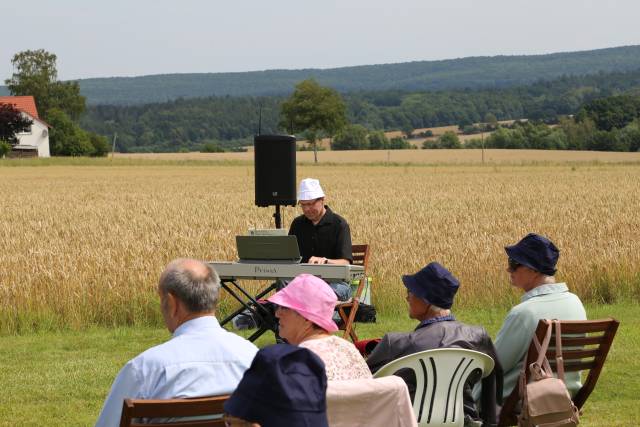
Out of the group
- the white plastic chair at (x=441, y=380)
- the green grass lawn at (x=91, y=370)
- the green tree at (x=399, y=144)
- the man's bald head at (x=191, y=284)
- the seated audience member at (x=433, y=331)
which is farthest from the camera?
the green tree at (x=399, y=144)

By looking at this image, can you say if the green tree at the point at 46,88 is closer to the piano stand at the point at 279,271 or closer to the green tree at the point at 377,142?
the green tree at the point at 377,142

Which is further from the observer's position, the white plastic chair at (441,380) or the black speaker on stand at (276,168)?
the black speaker on stand at (276,168)

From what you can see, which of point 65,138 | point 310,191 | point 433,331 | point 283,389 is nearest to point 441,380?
point 433,331

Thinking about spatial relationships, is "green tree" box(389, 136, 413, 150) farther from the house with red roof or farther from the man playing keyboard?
the man playing keyboard

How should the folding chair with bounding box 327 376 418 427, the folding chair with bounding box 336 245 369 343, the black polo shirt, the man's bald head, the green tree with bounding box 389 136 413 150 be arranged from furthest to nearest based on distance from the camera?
the green tree with bounding box 389 136 413 150, the black polo shirt, the folding chair with bounding box 336 245 369 343, the man's bald head, the folding chair with bounding box 327 376 418 427

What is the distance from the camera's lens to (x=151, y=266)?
1205 cm

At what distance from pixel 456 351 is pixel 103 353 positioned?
17.4 feet

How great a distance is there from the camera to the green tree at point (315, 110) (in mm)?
120375

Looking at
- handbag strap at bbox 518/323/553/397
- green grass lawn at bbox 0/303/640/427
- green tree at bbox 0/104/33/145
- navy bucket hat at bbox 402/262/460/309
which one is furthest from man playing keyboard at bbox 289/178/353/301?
green tree at bbox 0/104/33/145

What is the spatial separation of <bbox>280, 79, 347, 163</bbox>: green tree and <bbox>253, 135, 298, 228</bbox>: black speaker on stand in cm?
10898

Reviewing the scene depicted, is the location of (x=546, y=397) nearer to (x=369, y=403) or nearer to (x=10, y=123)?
(x=369, y=403)

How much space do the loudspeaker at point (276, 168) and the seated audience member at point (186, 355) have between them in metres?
5.92

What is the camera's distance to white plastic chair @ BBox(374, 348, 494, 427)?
15.4 ft

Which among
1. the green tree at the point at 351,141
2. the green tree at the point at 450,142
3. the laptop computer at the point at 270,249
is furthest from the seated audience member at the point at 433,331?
the green tree at the point at 351,141
